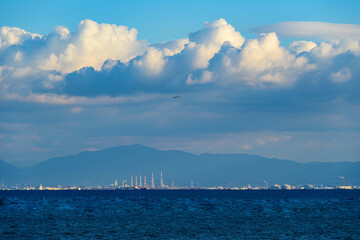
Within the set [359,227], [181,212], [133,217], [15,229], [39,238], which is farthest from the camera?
[181,212]

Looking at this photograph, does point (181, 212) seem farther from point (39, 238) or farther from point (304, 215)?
point (39, 238)

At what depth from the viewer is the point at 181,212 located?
111 meters

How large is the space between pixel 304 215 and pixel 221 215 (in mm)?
14801

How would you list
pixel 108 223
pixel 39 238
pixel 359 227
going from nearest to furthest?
pixel 39 238
pixel 359 227
pixel 108 223

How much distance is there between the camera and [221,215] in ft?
341

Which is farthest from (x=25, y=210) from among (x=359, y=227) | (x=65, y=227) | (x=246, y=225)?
(x=359, y=227)

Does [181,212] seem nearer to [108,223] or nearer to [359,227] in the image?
[108,223]

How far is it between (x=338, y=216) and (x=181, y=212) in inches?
1145

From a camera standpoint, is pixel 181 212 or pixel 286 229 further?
pixel 181 212

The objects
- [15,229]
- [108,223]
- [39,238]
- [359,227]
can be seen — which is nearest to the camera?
[39,238]

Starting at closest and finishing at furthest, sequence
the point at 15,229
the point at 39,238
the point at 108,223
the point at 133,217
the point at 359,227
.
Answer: the point at 39,238
the point at 15,229
the point at 359,227
the point at 108,223
the point at 133,217

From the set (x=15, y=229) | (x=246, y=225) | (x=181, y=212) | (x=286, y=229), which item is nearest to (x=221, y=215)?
(x=181, y=212)

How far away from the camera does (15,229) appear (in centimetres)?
7456

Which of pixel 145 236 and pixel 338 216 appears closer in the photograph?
pixel 145 236
